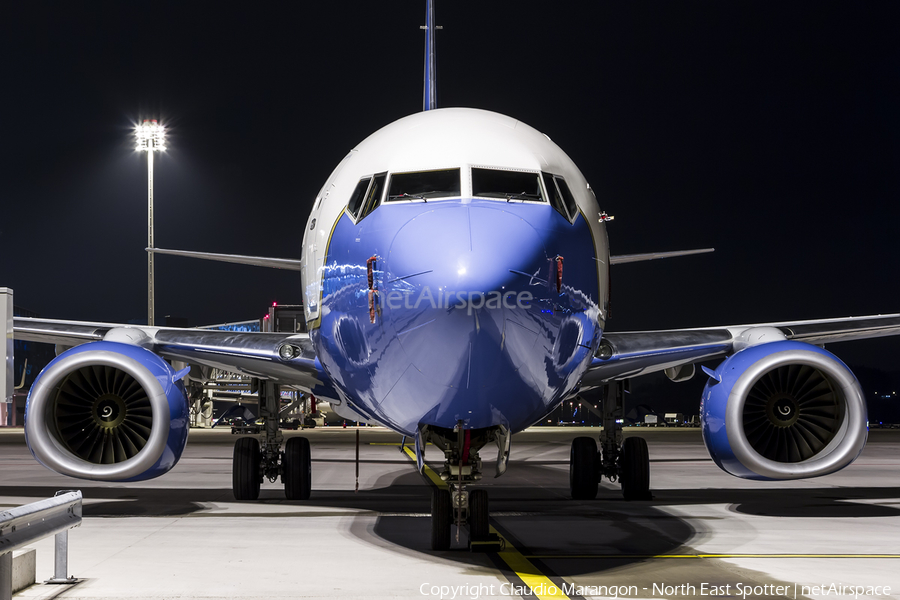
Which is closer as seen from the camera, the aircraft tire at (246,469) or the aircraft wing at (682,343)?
the aircraft wing at (682,343)

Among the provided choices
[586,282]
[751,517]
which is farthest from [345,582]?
[751,517]

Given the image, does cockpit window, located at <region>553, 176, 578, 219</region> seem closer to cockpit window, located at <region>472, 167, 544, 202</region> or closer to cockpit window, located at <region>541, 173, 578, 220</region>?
cockpit window, located at <region>541, 173, 578, 220</region>

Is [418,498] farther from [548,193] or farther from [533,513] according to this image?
[548,193]

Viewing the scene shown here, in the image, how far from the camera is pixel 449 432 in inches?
308

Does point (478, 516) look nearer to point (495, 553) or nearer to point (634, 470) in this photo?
point (495, 553)

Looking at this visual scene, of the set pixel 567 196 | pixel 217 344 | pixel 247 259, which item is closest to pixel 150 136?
pixel 247 259

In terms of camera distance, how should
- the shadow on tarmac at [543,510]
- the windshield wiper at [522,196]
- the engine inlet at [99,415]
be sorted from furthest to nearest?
the engine inlet at [99,415]
the shadow on tarmac at [543,510]
the windshield wiper at [522,196]

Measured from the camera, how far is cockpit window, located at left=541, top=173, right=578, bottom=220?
22.8 ft

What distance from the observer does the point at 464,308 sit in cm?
579

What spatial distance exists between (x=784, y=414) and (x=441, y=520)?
162 inches

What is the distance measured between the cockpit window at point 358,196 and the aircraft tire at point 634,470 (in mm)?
6535

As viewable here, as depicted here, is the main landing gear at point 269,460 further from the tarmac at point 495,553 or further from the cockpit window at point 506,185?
the cockpit window at point 506,185

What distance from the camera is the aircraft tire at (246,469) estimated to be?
1239 centimetres

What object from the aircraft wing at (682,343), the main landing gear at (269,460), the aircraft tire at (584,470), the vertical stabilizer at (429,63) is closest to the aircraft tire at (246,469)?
the main landing gear at (269,460)
